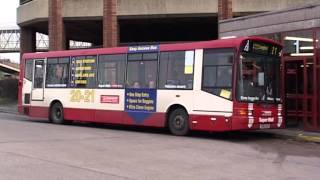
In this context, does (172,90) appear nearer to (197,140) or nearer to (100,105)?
(197,140)

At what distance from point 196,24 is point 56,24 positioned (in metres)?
8.01

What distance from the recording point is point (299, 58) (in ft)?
63.3

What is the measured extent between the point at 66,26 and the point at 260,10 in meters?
12.1

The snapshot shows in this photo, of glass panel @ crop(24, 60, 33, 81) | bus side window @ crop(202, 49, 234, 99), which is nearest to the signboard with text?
bus side window @ crop(202, 49, 234, 99)

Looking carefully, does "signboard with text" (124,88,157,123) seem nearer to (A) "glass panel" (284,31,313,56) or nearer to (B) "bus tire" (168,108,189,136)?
(B) "bus tire" (168,108,189,136)

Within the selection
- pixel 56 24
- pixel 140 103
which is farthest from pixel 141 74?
pixel 56 24

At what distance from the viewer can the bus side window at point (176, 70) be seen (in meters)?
18.0

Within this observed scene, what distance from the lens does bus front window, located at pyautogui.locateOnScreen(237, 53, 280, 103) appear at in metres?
16.8

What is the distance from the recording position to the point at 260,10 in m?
28.2

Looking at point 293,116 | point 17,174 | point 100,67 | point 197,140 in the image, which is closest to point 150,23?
point 100,67

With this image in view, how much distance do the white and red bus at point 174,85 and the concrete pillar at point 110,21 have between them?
7887 mm

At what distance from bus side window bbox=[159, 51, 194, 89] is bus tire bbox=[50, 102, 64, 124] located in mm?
5708

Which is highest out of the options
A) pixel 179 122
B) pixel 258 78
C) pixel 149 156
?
pixel 258 78

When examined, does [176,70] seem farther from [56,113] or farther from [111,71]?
[56,113]
